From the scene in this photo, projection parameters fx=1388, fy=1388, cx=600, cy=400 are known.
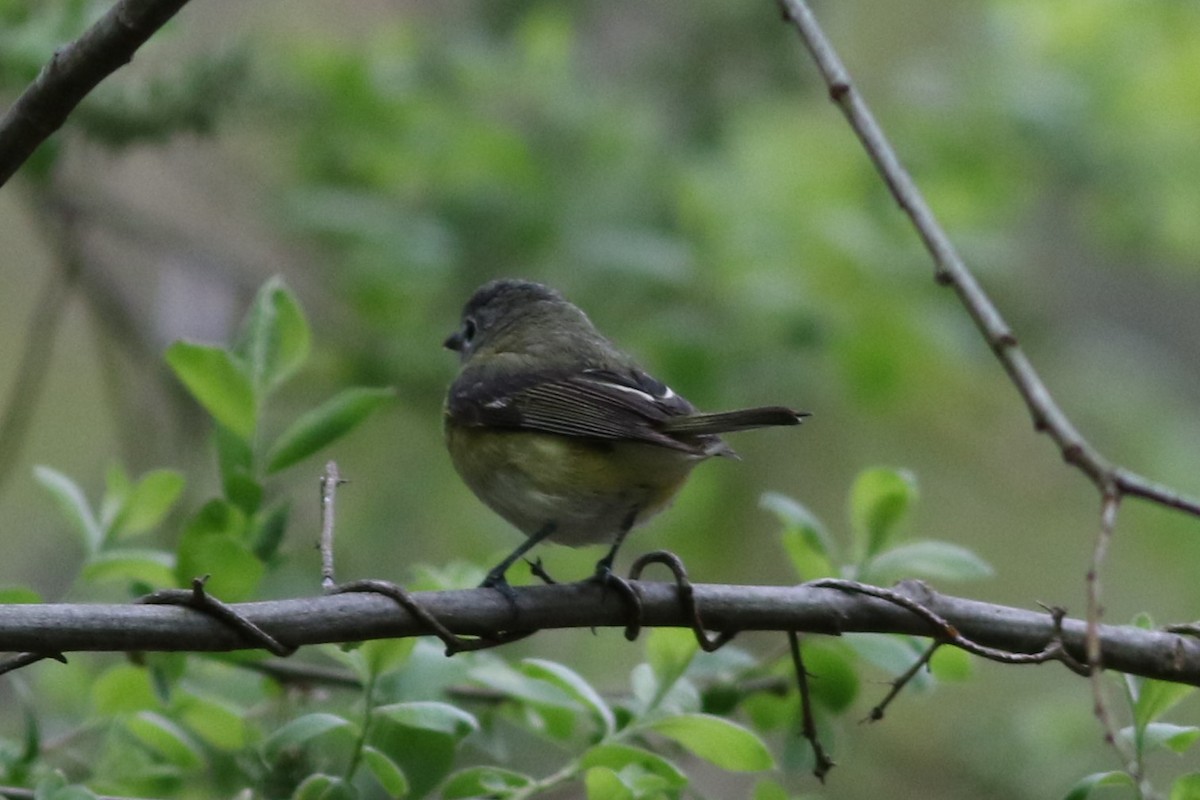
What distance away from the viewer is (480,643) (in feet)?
5.11

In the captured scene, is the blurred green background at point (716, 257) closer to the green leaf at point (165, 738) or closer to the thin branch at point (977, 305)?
the green leaf at point (165, 738)

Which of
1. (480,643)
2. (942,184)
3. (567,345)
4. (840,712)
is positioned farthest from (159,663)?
(942,184)

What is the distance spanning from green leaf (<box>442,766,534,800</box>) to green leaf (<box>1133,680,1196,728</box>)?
28.3 inches

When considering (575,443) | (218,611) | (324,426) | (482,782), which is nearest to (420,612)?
(218,611)

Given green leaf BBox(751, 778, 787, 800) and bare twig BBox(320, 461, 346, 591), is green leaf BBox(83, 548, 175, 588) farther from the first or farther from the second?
green leaf BBox(751, 778, 787, 800)

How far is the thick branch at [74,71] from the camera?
138 cm

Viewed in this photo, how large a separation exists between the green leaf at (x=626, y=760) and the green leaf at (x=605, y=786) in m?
0.05

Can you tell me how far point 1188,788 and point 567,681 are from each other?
0.72 meters

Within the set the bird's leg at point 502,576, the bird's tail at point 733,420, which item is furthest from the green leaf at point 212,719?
the bird's tail at point 733,420

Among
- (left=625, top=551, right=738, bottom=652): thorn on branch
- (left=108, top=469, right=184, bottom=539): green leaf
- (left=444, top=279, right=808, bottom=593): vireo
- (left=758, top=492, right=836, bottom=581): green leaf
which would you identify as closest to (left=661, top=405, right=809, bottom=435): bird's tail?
(left=444, top=279, right=808, bottom=593): vireo

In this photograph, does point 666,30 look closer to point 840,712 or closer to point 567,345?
point 567,345

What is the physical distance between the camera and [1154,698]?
1.63m

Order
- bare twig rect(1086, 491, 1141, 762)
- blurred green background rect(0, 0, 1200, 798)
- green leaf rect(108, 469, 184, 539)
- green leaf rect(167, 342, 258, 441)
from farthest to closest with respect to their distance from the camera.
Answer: blurred green background rect(0, 0, 1200, 798)
green leaf rect(108, 469, 184, 539)
green leaf rect(167, 342, 258, 441)
bare twig rect(1086, 491, 1141, 762)

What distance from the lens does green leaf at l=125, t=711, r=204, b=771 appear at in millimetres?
1757
